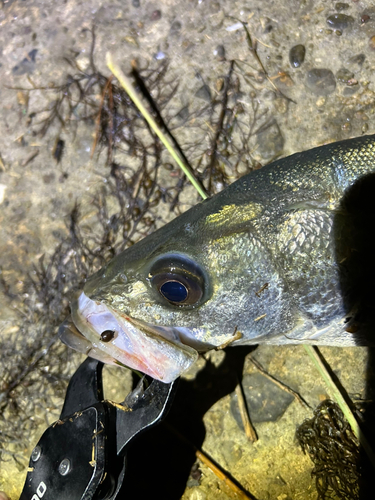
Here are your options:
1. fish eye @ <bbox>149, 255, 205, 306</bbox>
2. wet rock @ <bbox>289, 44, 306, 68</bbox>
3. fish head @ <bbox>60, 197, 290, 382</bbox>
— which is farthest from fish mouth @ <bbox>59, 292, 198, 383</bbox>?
wet rock @ <bbox>289, 44, 306, 68</bbox>

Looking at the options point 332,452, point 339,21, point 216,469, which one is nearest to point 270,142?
point 339,21

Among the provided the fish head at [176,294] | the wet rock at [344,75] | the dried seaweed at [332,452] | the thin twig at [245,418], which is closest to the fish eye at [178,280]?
the fish head at [176,294]

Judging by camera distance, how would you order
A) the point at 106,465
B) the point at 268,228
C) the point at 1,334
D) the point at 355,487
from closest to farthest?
the point at 268,228, the point at 106,465, the point at 355,487, the point at 1,334

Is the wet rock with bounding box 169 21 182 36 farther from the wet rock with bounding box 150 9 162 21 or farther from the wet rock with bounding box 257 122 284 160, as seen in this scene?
the wet rock with bounding box 257 122 284 160

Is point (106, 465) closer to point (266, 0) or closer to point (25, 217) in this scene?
point (25, 217)

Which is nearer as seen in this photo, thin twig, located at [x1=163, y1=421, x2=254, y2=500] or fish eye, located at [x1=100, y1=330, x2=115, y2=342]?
fish eye, located at [x1=100, y1=330, x2=115, y2=342]

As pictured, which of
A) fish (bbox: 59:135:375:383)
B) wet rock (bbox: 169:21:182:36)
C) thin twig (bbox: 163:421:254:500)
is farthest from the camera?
wet rock (bbox: 169:21:182:36)

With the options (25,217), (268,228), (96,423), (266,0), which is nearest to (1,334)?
(25,217)
